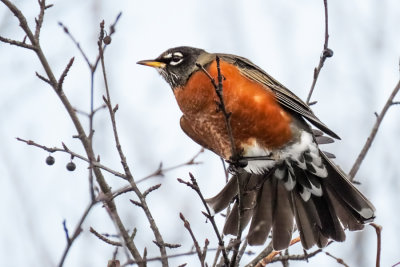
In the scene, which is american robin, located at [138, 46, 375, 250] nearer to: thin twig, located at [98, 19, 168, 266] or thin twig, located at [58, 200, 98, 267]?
thin twig, located at [98, 19, 168, 266]

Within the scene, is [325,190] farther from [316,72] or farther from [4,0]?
[4,0]

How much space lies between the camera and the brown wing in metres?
4.38

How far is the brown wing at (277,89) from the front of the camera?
14.4 ft

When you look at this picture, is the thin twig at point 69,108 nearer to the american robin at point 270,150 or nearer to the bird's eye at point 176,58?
the american robin at point 270,150

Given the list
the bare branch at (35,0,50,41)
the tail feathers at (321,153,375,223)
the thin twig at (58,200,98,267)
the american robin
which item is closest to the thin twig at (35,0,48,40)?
the bare branch at (35,0,50,41)

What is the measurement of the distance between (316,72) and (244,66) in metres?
0.88

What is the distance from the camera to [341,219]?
4344 mm

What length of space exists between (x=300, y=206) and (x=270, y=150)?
1.75 ft

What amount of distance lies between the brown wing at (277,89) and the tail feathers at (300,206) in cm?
39

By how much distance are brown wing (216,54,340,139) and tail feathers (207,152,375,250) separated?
39cm

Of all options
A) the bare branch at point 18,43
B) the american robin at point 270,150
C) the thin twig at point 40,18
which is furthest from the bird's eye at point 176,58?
the bare branch at point 18,43

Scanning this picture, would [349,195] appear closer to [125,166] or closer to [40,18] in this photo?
[125,166]

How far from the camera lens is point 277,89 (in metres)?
A: 4.53

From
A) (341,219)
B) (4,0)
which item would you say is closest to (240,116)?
(341,219)
